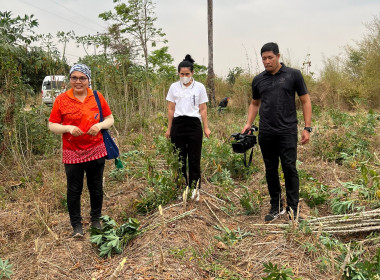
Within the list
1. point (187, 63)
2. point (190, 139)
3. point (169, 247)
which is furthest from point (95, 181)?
point (187, 63)

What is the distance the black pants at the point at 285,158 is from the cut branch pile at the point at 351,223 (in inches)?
12.4

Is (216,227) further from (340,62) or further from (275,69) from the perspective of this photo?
(340,62)

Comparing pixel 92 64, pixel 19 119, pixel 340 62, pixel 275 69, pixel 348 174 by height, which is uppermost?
pixel 340 62

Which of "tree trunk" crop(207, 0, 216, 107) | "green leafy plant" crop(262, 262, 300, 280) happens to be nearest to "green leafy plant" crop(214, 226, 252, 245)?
"green leafy plant" crop(262, 262, 300, 280)

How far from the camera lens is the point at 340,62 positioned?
1230cm

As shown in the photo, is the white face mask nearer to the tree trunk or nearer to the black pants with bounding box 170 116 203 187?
the black pants with bounding box 170 116 203 187

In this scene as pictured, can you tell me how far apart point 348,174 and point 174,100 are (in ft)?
8.47

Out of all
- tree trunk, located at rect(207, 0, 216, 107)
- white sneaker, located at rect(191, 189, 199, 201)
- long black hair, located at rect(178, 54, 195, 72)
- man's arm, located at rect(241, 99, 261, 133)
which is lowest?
white sneaker, located at rect(191, 189, 199, 201)

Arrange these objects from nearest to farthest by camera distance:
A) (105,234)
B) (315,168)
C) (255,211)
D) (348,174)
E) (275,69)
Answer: (105,234) → (275,69) → (255,211) → (348,174) → (315,168)

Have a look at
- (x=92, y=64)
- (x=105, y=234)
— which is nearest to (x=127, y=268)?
(x=105, y=234)

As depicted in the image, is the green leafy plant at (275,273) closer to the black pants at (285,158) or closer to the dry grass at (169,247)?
the dry grass at (169,247)

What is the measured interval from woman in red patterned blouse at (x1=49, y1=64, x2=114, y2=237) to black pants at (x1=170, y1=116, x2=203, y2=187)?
0.86 metres

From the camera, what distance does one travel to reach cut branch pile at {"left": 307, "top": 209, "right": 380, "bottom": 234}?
274 centimetres

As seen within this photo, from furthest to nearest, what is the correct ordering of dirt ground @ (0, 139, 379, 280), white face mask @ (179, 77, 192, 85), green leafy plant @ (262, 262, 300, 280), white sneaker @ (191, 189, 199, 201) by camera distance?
white face mask @ (179, 77, 192, 85)
white sneaker @ (191, 189, 199, 201)
dirt ground @ (0, 139, 379, 280)
green leafy plant @ (262, 262, 300, 280)
